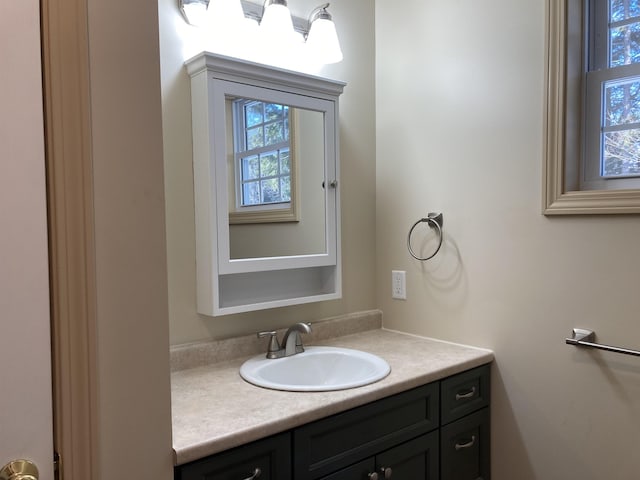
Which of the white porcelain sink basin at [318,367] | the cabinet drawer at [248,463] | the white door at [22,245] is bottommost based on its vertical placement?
the cabinet drawer at [248,463]

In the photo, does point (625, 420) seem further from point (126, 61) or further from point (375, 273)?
point (126, 61)

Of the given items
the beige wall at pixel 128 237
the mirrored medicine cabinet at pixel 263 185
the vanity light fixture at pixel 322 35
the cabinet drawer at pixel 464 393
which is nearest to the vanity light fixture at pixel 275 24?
the vanity light fixture at pixel 322 35

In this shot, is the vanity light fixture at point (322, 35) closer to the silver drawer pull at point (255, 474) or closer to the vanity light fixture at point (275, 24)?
the vanity light fixture at point (275, 24)

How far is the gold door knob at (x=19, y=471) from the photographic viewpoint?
0.72 meters

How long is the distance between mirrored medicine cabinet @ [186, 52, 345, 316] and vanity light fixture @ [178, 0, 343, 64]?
14 centimetres

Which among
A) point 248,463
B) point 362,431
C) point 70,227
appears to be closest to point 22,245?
point 70,227

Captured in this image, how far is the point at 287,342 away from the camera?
171 centimetres

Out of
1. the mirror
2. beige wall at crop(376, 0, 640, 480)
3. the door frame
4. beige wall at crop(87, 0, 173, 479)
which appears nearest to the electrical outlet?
beige wall at crop(376, 0, 640, 480)

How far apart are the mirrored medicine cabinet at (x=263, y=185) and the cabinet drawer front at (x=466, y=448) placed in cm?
62

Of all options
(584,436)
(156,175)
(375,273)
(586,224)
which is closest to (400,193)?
(375,273)

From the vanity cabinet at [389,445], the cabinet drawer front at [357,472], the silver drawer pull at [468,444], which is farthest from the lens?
the silver drawer pull at [468,444]

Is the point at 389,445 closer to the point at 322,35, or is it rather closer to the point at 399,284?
the point at 399,284

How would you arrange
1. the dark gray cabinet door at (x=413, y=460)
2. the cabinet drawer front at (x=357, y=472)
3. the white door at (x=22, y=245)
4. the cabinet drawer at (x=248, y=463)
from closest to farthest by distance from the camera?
the white door at (x=22, y=245)
the cabinet drawer at (x=248, y=463)
the cabinet drawer front at (x=357, y=472)
the dark gray cabinet door at (x=413, y=460)

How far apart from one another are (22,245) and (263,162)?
1.02 m
